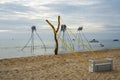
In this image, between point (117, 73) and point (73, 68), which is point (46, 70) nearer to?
point (73, 68)

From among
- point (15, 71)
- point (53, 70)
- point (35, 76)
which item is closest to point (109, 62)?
point (53, 70)

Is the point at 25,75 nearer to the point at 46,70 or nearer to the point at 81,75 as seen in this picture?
the point at 46,70

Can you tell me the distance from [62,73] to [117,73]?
86.5 inches

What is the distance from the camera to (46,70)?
11.9m

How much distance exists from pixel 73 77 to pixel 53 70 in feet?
5.73

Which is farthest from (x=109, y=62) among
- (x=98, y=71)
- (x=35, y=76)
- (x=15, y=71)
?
(x=15, y=71)

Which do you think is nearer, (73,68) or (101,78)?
(101,78)

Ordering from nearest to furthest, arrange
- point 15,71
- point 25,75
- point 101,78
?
point 101,78, point 25,75, point 15,71

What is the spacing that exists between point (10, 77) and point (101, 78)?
3.43 metres

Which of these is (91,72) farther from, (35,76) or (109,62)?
(35,76)

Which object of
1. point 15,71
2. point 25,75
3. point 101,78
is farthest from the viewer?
point 15,71

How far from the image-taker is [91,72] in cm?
1118

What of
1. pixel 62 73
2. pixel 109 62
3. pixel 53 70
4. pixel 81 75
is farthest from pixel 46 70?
pixel 109 62

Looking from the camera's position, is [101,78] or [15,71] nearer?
[101,78]
